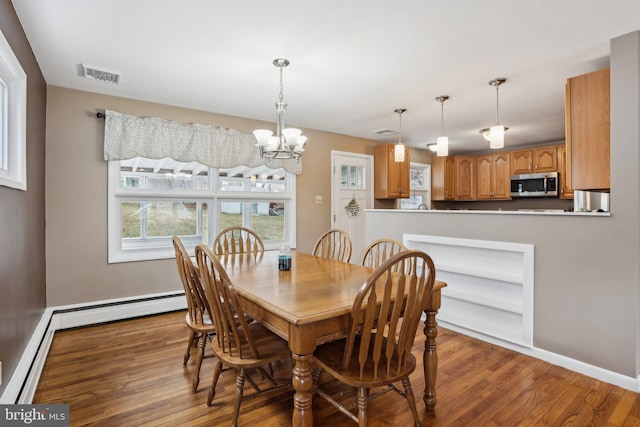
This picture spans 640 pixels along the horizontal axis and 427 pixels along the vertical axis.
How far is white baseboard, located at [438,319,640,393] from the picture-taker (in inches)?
83.6

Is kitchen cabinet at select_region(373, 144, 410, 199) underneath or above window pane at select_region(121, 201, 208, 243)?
above

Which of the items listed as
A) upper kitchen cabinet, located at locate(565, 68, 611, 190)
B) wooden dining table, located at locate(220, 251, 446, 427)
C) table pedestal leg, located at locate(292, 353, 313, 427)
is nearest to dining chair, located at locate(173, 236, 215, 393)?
wooden dining table, located at locate(220, 251, 446, 427)

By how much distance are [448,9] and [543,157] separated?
14.4 feet

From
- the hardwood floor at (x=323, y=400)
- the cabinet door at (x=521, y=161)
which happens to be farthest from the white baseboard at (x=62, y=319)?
the cabinet door at (x=521, y=161)

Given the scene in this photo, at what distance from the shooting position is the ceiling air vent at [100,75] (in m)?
2.72


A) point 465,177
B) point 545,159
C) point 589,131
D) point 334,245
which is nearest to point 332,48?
point 334,245

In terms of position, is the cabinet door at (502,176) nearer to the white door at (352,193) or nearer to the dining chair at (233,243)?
the white door at (352,193)

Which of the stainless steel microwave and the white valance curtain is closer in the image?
the white valance curtain

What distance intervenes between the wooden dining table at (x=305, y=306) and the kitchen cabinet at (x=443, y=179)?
4.36 meters

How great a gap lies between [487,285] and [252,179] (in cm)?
301

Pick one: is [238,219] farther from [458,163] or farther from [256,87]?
[458,163]

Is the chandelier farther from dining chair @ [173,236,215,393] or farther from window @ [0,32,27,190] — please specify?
window @ [0,32,27,190]

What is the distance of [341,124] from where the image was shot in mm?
4566

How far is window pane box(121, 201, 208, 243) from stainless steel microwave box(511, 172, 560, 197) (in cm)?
500
